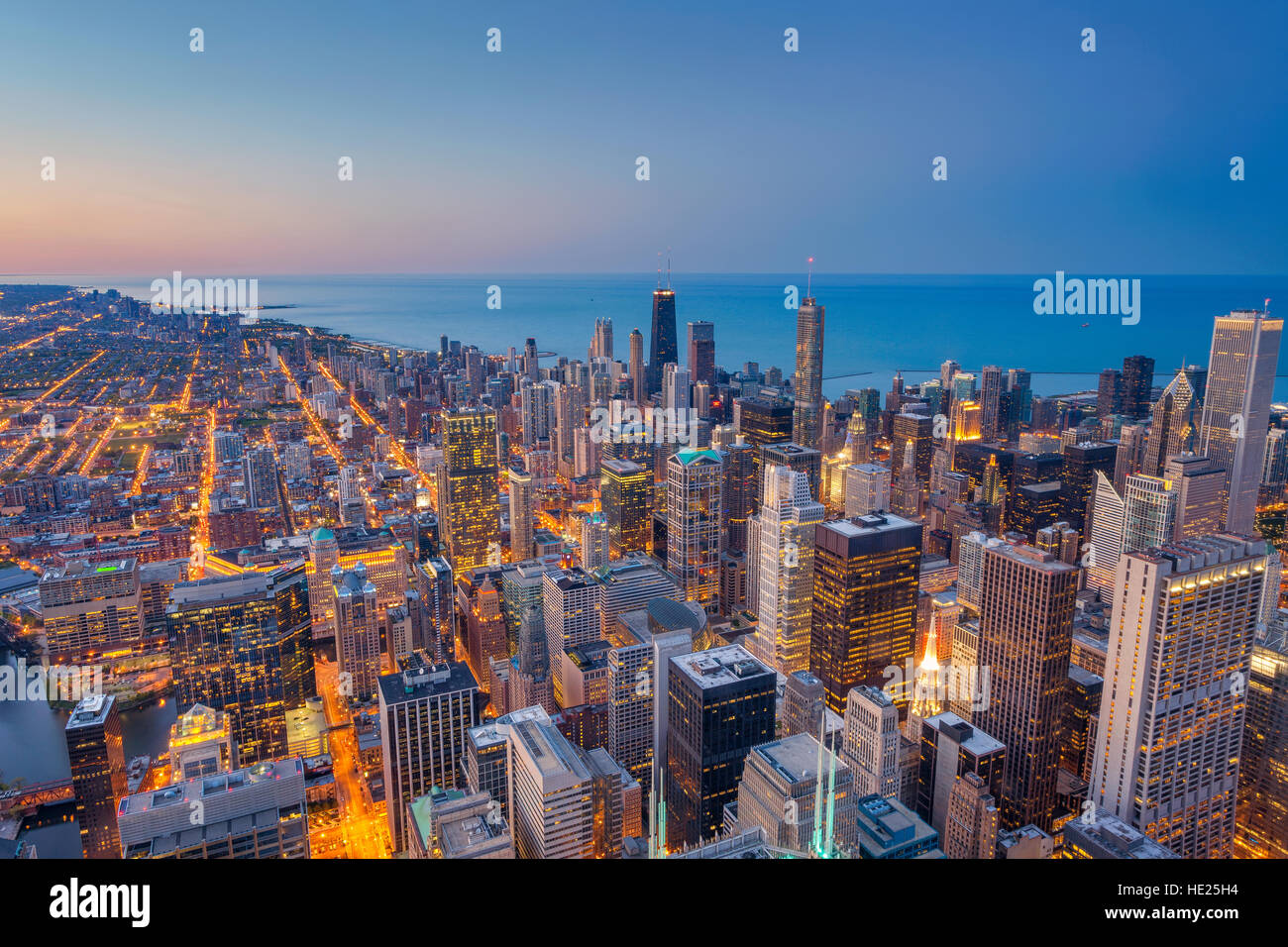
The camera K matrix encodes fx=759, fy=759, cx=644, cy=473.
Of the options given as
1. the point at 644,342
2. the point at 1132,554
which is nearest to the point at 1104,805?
the point at 1132,554

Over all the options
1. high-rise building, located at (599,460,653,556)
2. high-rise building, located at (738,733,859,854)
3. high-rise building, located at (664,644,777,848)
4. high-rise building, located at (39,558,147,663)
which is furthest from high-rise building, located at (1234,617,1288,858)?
high-rise building, located at (39,558,147,663)

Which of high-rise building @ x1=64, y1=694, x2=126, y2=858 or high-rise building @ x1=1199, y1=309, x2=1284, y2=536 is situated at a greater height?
high-rise building @ x1=1199, y1=309, x2=1284, y2=536

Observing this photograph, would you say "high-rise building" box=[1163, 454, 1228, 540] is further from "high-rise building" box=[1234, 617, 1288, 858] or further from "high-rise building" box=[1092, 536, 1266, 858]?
"high-rise building" box=[1092, 536, 1266, 858]

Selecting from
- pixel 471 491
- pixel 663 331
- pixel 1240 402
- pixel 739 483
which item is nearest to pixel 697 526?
pixel 739 483

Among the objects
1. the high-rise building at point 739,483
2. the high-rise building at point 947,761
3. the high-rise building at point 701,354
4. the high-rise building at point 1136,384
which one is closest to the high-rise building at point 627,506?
the high-rise building at point 739,483

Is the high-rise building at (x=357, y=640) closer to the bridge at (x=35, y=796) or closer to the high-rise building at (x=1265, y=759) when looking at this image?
the bridge at (x=35, y=796)

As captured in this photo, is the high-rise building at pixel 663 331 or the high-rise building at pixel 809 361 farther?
the high-rise building at pixel 663 331

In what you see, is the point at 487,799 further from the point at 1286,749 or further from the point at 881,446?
the point at 881,446
